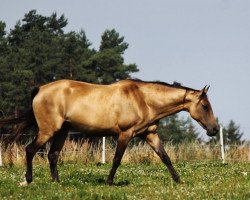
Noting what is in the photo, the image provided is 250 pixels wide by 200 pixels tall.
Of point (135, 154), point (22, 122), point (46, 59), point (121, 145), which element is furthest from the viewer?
point (46, 59)

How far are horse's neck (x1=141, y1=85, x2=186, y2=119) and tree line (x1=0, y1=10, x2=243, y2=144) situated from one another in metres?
50.4

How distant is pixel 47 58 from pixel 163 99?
61.1 meters

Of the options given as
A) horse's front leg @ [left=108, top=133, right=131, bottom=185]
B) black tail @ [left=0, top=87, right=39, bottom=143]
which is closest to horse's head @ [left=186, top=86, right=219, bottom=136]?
horse's front leg @ [left=108, top=133, right=131, bottom=185]

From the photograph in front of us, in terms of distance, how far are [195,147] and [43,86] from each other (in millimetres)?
14261

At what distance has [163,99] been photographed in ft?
45.2

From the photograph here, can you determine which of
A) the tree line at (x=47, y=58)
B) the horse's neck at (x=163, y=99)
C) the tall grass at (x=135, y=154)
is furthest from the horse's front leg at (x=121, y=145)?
the tree line at (x=47, y=58)

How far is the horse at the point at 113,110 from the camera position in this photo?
519 inches

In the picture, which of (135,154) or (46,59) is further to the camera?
(46,59)

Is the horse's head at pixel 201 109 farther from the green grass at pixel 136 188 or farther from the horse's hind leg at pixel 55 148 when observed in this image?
the horse's hind leg at pixel 55 148

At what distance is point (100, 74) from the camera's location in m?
80.4

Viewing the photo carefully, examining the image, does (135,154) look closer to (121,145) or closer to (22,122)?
(22,122)

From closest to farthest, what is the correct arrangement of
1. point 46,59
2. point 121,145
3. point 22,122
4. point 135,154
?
point 121,145, point 22,122, point 135,154, point 46,59

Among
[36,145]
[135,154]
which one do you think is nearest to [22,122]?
[36,145]

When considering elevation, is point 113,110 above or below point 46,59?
below
